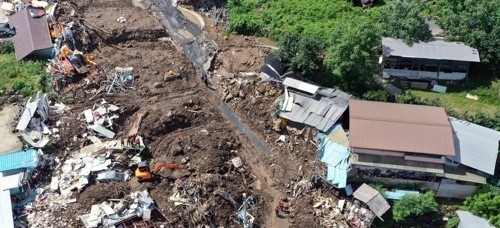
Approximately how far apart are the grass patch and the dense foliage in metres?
30.2

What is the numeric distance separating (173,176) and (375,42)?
17.3 m

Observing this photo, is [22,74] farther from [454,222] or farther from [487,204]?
[487,204]

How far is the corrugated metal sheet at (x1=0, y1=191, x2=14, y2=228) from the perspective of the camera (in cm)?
3059

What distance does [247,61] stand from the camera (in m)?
43.2

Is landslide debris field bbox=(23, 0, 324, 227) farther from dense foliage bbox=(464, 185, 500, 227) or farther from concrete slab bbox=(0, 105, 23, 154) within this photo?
dense foliage bbox=(464, 185, 500, 227)

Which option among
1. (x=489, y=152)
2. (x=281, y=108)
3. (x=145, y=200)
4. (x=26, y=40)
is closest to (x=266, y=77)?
(x=281, y=108)

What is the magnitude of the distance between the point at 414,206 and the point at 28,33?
102ft

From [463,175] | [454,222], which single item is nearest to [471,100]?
[463,175]

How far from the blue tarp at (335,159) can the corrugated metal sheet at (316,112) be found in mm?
1125

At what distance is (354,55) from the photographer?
3853 cm

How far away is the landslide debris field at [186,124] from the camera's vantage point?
33562mm

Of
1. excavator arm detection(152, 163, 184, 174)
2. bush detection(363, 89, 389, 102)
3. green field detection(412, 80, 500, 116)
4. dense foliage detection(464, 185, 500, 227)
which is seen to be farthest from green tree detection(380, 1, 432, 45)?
excavator arm detection(152, 163, 184, 174)

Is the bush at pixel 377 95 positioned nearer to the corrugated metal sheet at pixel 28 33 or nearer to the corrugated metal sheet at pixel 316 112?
the corrugated metal sheet at pixel 316 112

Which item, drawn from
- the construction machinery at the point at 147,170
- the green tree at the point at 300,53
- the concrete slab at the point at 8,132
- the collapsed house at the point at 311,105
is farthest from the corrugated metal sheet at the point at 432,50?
the concrete slab at the point at 8,132
